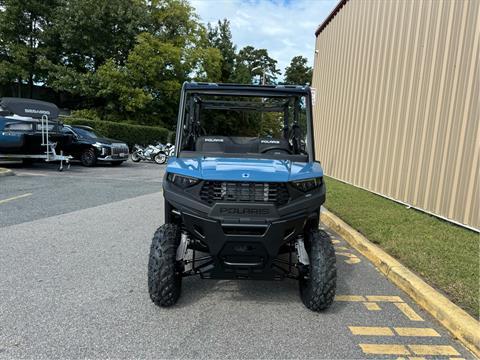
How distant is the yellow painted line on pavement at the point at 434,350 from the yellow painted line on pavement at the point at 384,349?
0.08m

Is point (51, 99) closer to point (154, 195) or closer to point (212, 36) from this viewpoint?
point (212, 36)

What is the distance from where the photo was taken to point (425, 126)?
8000 mm

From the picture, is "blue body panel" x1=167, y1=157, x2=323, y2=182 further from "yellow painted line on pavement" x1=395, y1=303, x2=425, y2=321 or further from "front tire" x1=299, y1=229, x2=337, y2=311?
"yellow painted line on pavement" x1=395, y1=303, x2=425, y2=321

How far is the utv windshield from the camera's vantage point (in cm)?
434

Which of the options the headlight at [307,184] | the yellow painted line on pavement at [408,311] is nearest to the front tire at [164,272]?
the headlight at [307,184]

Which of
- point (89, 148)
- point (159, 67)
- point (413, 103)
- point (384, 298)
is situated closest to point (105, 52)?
point (159, 67)

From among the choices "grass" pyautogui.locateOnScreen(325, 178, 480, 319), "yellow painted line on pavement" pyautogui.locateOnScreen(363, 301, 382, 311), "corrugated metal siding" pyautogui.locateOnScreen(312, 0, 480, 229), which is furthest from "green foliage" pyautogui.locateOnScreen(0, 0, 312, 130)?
"yellow painted line on pavement" pyautogui.locateOnScreen(363, 301, 382, 311)

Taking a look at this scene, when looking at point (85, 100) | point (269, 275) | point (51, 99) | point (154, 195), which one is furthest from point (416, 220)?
point (51, 99)

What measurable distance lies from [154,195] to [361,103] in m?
6.59

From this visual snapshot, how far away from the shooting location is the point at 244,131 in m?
5.52

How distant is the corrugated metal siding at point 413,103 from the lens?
6.80 meters

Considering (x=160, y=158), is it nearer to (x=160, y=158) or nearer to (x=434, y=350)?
(x=160, y=158)

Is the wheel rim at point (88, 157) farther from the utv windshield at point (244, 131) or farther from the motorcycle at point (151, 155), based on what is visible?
the utv windshield at point (244, 131)

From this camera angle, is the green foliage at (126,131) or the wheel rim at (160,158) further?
the green foliage at (126,131)
